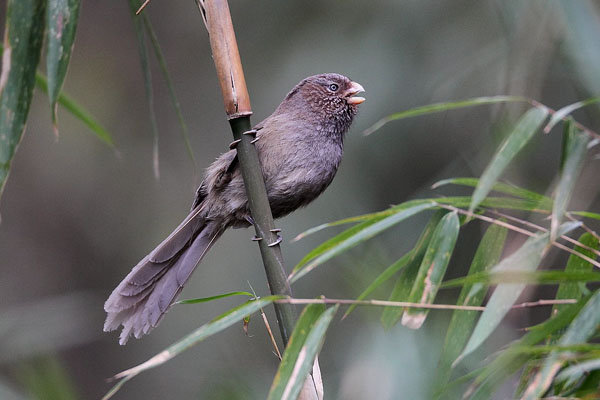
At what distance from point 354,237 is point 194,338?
0.53 metres

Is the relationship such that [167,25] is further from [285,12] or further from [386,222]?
[386,222]

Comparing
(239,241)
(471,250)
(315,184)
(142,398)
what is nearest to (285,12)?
(239,241)

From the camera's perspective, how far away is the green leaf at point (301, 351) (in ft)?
6.20

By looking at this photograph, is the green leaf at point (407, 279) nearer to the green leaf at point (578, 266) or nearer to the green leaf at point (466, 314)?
the green leaf at point (466, 314)

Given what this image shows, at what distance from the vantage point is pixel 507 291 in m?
2.04

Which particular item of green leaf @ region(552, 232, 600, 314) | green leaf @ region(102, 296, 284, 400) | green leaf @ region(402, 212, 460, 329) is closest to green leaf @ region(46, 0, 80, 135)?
green leaf @ region(102, 296, 284, 400)

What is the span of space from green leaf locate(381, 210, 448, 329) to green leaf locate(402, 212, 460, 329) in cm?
4

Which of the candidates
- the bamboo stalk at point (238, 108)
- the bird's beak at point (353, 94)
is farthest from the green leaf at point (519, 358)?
the bird's beak at point (353, 94)

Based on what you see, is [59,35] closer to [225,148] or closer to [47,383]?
[47,383]

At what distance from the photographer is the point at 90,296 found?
697cm

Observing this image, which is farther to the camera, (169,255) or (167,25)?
(167,25)

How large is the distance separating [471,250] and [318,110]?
173 cm

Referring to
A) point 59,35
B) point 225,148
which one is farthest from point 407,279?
point 225,148

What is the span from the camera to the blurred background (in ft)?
9.69
